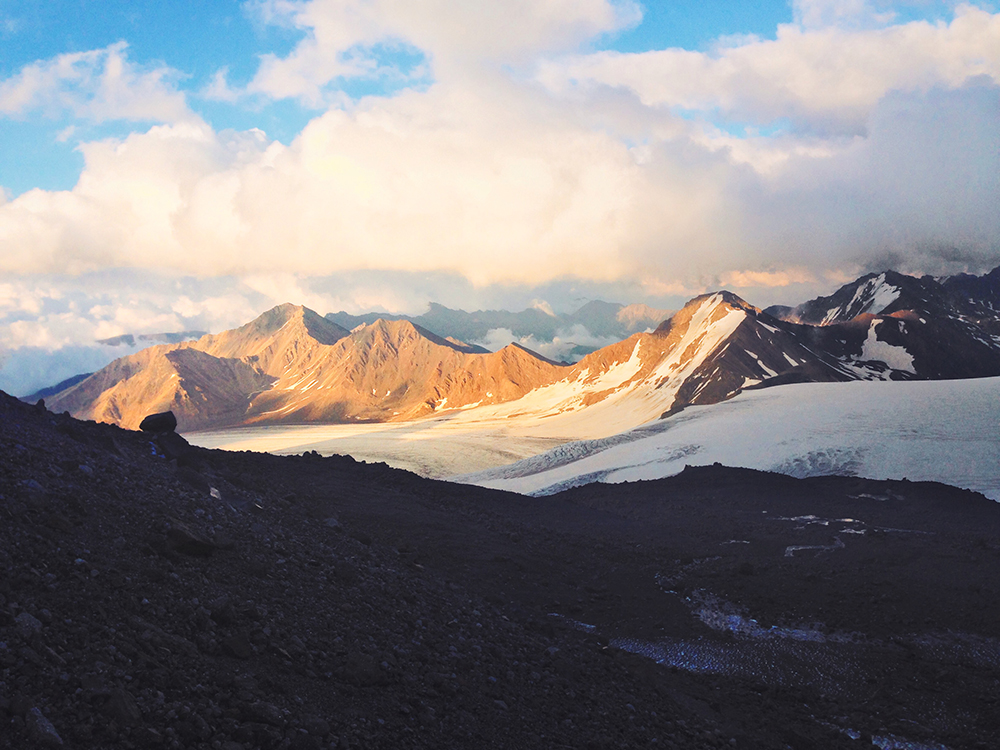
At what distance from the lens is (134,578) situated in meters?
9.58

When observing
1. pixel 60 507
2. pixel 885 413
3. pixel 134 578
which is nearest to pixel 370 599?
pixel 134 578

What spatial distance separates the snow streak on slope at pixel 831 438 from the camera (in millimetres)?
38812

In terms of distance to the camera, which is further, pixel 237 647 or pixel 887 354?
pixel 887 354

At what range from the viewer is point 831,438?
44.9 metres

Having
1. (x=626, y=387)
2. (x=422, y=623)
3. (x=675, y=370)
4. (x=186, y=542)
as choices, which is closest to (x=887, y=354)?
(x=675, y=370)

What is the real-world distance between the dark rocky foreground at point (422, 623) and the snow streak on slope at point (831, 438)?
45.0 feet

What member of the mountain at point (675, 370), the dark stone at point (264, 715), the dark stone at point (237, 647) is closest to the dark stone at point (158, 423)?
the dark stone at point (237, 647)

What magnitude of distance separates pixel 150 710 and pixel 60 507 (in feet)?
18.2

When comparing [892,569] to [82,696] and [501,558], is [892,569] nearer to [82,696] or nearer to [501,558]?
[501,558]

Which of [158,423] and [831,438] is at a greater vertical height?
[158,423]

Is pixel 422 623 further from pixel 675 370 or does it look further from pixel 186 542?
pixel 675 370

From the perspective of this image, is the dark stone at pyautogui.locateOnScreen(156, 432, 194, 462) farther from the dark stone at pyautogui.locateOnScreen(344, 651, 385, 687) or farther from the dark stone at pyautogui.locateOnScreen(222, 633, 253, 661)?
the dark stone at pyautogui.locateOnScreen(344, 651, 385, 687)

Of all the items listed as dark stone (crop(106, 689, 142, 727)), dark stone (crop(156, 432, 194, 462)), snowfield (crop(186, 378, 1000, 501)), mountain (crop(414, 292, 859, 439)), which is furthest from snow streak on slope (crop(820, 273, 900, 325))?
dark stone (crop(106, 689, 142, 727))

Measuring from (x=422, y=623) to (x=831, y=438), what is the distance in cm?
4089
